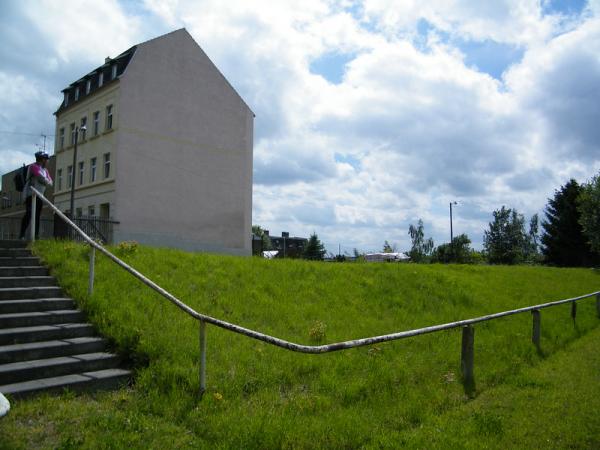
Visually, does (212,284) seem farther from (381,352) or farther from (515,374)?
(515,374)

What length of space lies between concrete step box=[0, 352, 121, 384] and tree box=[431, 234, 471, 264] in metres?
46.9

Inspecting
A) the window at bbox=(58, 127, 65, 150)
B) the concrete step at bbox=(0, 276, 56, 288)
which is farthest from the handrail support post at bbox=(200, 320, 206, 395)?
the window at bbox=(58, 127, 65, 150)

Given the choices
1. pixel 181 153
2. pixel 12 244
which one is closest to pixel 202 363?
pixel 12 244

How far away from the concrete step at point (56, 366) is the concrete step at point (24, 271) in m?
3.06

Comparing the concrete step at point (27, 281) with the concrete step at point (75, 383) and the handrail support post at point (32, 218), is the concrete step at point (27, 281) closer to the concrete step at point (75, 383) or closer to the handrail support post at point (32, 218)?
the handrail support post at point (32, 218)

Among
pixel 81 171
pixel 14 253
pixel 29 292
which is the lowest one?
pixel 29 292

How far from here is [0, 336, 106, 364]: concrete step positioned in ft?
21.2

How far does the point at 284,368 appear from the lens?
7320mm

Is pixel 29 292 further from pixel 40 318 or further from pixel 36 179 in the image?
pixel 36 179

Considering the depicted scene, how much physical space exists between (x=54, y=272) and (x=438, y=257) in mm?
51106

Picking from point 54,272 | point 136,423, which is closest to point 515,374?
point 136,423

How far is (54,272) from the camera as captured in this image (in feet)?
30.8

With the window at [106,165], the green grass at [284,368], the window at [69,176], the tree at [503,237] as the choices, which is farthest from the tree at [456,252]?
the green grass at [284,368]

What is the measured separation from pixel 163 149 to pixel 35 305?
26770 millimetres
